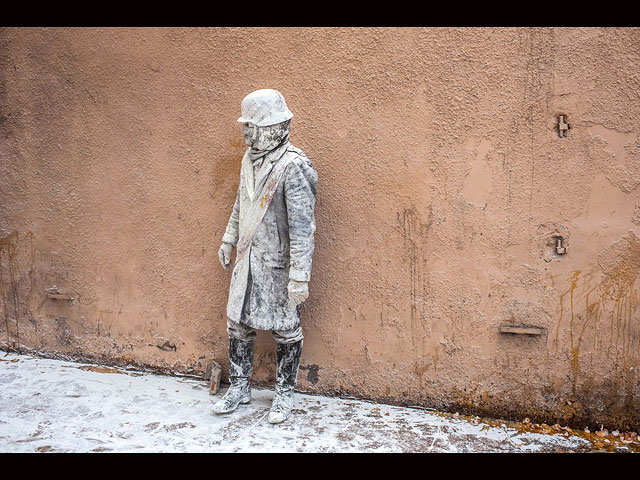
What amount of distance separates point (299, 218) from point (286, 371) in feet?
3.05

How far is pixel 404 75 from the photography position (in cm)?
307

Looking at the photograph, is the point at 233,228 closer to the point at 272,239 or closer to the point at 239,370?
the point at 272,239

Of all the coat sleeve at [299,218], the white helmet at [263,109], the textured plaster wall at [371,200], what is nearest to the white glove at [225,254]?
the textured plaster wall at [371,200]

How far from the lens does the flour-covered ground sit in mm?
2770

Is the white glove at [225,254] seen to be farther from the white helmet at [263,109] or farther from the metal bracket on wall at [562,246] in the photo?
the metal bracket on wall at [562,246]

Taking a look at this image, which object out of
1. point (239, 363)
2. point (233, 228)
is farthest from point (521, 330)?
point (233, 228)

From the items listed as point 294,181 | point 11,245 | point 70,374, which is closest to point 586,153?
point 294,181

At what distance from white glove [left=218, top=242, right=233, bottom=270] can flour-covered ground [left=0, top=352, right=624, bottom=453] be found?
0.86 metres

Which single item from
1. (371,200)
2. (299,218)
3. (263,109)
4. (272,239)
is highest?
(263,109)

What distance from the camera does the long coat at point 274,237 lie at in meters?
2.92

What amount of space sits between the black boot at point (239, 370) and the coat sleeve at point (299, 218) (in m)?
0.62

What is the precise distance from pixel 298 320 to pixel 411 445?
0.90 m

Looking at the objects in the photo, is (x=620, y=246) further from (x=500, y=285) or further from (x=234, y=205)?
(x=234, y=205)

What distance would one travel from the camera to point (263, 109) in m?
2.88
